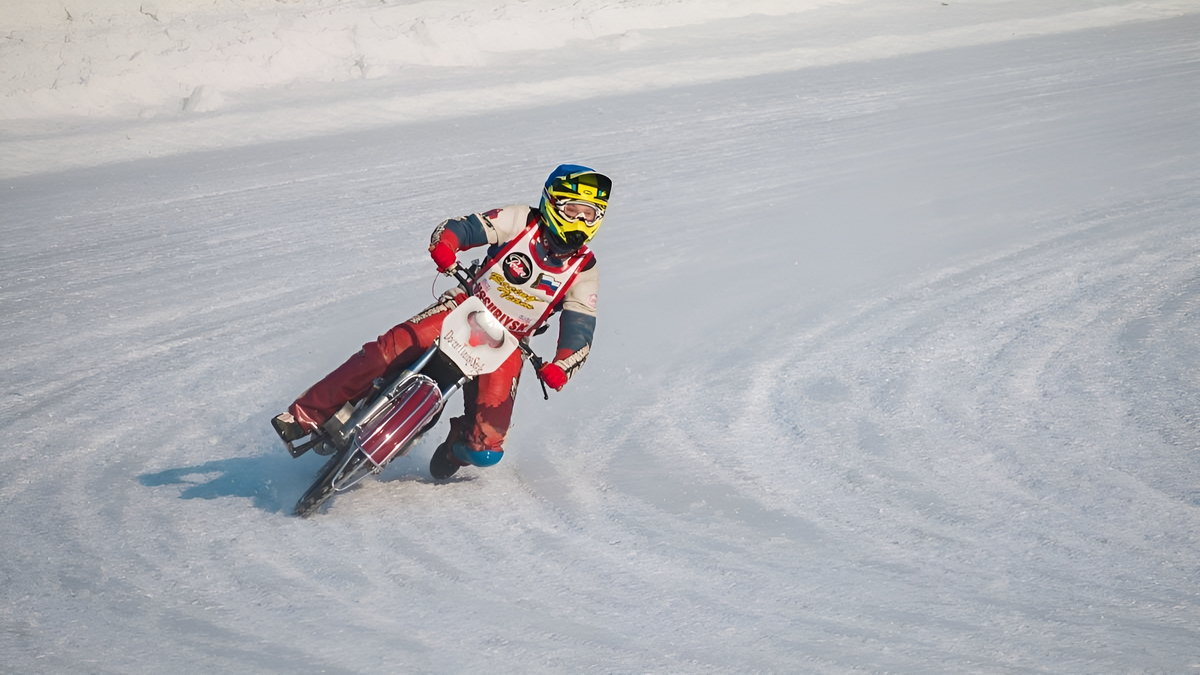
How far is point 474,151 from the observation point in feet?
47.9

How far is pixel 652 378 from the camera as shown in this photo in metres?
7.76

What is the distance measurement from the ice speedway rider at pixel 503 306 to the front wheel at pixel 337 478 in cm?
32

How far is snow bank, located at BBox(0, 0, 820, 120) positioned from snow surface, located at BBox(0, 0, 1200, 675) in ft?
0.53

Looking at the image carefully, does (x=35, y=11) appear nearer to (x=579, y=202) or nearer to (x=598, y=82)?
(x=598, y=82)

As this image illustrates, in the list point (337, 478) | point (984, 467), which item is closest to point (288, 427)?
point (337, 478)

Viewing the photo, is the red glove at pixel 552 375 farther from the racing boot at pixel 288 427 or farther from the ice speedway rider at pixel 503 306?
the racing boot at pixel 288 427

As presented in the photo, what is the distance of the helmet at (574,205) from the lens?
5660mm

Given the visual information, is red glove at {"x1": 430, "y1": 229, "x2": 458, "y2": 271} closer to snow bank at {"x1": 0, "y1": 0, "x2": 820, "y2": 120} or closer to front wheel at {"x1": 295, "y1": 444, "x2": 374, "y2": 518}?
front wheel at {"x1": 295, "y1": 444, "x2": 374, "y2": 518}

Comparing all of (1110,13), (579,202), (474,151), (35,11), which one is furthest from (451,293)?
(1110,13)

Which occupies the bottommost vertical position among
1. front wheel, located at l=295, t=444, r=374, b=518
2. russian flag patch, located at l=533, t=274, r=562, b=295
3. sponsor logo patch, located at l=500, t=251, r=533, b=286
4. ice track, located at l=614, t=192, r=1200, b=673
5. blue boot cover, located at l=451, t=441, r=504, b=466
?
ice track, located at l=614, t=192, r=1200, b=673

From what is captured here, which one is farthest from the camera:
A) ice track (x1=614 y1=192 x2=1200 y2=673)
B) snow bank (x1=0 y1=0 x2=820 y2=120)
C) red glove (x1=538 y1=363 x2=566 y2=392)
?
snow bank (x1=0 y1=0 x2=820 y2=120)

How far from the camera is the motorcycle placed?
17.5 ft

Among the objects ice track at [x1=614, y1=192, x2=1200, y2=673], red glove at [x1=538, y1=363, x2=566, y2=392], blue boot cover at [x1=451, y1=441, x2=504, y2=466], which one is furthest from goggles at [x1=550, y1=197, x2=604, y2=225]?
ice track at [x1=614, y1=192, x2=1200, y2=673]

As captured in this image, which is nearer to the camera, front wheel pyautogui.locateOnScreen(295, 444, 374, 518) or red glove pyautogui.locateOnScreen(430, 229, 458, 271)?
front wheel pyautogui.locateOnScreen(295, 444, 374, 518)
